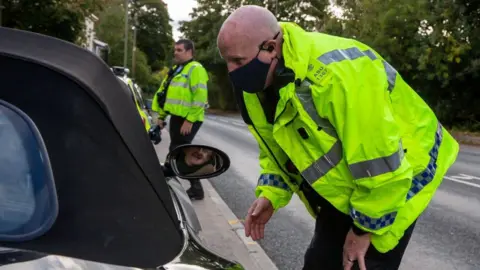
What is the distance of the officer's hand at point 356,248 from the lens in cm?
223

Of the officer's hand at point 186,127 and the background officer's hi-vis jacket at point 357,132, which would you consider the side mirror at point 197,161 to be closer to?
→ the background officer's hi-vis jacket at point 357,132

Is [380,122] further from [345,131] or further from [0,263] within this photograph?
[0,263]

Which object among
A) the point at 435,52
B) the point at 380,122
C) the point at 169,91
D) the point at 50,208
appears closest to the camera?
the point at 50,208

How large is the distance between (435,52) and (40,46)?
77.1 ft

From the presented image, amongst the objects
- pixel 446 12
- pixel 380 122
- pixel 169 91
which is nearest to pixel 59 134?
pixel 380 122

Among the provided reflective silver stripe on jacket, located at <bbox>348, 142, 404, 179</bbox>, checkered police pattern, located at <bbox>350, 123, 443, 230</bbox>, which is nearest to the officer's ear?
reflective silver stripe on jacket, located at <bbox>348, 142, 404, 179</bbox>

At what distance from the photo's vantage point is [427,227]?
6676 mm

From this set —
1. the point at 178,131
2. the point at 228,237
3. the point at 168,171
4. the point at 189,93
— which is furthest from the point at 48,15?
the point at 168,171

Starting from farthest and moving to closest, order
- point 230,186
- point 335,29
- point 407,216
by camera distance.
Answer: point 335,29 < point 230,186 < point 407,216

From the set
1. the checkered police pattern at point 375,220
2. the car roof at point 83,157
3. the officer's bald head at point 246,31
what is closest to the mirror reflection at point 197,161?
the officer's bald head at point 246,31

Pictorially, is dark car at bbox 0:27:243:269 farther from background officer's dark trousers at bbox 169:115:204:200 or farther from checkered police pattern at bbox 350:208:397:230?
background officer's dark trousers at bbox 169:115:204:200

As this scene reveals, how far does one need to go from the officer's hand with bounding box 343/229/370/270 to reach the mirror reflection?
0.84 metres

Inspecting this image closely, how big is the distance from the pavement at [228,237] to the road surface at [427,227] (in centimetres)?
25

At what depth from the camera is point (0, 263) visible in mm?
1453
